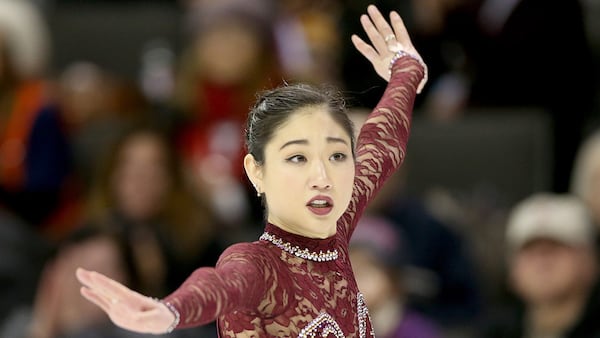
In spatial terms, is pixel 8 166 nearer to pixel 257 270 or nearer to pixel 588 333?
pixel 588 333

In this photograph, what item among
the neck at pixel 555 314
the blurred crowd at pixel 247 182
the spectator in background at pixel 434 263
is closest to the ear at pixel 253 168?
the blurred crowd at pixel 247 182

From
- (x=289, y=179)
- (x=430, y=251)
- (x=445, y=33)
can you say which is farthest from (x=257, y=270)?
(x=445, y=33)

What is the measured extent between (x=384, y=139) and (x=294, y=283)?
0.42 meters

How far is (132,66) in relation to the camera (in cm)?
754

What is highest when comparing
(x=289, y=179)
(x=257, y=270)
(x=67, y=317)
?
(x=289, y=179)

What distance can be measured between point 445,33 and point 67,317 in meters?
2.38

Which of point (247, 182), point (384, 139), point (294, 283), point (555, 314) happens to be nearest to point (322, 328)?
point (294, 283)

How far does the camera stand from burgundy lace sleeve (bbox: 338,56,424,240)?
256 cm

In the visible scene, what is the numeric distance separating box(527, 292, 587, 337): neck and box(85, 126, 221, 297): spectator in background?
1336 mm

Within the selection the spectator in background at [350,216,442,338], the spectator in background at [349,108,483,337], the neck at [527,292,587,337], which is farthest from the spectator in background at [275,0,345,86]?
the neck at [527,292,587,337]

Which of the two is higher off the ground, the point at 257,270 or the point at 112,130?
the point at 112,130

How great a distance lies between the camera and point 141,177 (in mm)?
5355

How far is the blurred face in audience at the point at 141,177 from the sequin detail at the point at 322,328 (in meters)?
2.95

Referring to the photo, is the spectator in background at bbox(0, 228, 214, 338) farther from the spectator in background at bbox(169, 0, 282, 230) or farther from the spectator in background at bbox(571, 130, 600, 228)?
the spectator in background at bbox(571, 130, 600, 228)
